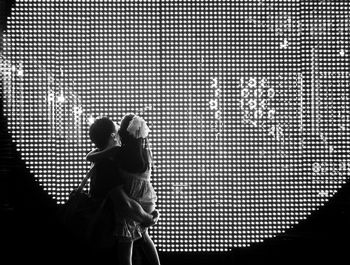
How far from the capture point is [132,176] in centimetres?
343

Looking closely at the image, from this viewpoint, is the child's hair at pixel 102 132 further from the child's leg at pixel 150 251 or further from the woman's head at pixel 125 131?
the child's leg at pixel 150 251

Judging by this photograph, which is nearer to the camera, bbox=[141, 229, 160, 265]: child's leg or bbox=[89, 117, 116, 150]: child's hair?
bbox=[89, 117, 116, 150]: child's hair

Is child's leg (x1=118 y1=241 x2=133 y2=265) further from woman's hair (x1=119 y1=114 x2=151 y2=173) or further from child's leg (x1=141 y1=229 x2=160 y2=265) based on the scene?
woman's hair (x1=119 y1=114 x2=151 y2=173)

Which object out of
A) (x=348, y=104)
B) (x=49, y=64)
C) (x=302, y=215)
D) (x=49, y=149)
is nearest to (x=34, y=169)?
(x=49, y=149)

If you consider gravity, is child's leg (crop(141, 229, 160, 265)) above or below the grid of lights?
below

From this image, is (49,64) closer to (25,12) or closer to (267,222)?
(25,12)

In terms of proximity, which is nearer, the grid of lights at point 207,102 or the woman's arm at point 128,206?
the woman's arm at point 128,206

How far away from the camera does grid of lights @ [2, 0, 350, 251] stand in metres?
4.25

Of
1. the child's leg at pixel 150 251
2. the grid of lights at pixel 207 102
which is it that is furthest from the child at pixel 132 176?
the grid of lights at pixel 207 102

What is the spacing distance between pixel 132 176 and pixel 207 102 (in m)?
1.47

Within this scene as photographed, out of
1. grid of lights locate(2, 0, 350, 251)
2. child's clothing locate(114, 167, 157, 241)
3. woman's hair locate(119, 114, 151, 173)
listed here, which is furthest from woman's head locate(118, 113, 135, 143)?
grid of lights locate(2, 0, 350, 251)

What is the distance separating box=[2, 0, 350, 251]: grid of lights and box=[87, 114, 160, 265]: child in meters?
0.82

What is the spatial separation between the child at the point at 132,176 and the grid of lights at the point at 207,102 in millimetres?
823

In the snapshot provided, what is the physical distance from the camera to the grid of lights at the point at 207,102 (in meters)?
4.25
